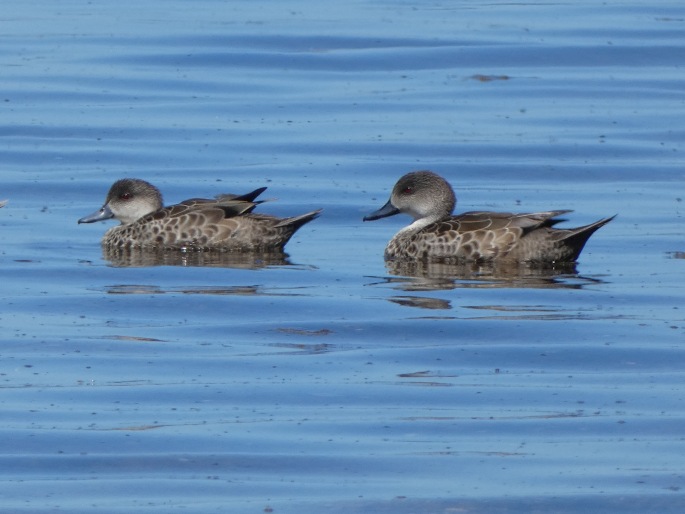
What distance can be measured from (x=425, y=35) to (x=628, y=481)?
1705cm

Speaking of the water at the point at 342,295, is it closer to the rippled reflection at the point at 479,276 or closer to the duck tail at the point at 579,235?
the rippled reflection at the point at 479,276

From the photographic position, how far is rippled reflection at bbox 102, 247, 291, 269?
12938 mm

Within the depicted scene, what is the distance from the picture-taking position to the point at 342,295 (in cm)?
1149

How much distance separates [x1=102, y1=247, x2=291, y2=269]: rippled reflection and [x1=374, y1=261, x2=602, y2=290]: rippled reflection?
2.97 ft

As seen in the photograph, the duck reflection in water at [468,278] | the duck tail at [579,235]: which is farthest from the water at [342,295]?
the duck tail at [579,235]

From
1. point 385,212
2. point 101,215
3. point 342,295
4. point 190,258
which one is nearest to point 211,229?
point 190,258

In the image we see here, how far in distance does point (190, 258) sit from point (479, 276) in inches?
86.8

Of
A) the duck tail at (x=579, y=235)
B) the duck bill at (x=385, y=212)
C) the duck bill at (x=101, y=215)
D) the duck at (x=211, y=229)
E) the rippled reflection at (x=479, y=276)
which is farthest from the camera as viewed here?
the duck bill at (x=101, y=215)

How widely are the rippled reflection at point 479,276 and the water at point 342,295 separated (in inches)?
1.9

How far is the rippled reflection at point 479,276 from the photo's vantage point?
1198 cm

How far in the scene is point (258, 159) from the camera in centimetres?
1705

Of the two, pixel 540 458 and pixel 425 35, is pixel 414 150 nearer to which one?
pixel 425 35

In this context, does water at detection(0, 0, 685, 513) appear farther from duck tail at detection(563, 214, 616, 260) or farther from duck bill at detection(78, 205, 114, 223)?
duck tail at detection(563, 214, 616, 260)

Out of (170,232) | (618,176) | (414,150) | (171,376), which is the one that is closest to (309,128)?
(414,150)
